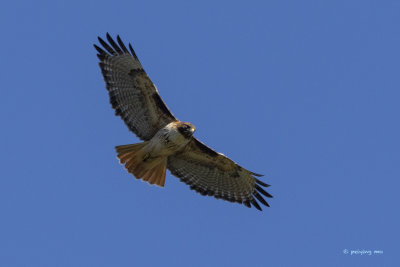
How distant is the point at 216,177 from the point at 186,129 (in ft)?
5.89

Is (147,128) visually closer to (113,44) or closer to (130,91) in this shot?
(130,91)

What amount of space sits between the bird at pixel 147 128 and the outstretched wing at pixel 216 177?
0.02 metres

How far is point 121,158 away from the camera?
16594 mm

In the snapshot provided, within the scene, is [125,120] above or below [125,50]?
below

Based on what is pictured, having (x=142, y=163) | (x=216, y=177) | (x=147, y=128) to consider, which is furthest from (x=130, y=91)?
(x=216, y=177)

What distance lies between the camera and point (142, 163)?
16781 millimetres

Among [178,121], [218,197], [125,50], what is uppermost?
[125,50]

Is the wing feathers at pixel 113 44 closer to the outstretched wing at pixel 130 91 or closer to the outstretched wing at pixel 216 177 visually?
the outstretched wing at pixel 130 91

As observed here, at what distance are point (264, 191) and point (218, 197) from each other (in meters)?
1.02

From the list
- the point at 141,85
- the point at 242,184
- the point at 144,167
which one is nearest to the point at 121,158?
the point at 144,167

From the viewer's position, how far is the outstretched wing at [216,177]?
17.3 meters

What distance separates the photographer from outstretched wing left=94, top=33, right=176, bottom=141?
54.9ft

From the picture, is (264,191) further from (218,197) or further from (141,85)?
(141,85)

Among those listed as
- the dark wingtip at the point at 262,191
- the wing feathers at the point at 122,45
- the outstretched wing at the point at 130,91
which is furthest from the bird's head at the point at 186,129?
the dark wingtip at the point at 262,191
